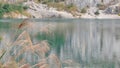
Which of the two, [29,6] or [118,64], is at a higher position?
[118,64]

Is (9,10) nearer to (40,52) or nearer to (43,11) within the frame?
(43,11)

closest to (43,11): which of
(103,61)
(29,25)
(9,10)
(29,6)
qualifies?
(29,6)

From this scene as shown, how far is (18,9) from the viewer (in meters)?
186

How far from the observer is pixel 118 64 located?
1284 inches

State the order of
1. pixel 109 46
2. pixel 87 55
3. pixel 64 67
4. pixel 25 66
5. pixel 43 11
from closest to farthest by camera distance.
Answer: pixel 25 66 → pixel 64 67 → pixel 87 55 → pixel 109 46 → pixel 43 11

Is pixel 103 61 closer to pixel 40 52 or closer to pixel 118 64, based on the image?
pixel 118 64

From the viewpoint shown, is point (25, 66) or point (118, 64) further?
point (118, 64)

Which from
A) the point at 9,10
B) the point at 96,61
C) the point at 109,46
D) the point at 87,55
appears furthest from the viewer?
the point at 9,10

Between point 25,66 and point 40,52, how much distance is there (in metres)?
0.57

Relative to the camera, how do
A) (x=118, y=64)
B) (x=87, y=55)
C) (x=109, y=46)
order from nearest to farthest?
(x=118, y=64) → (x=87, y=55) → (x=109, y=46)

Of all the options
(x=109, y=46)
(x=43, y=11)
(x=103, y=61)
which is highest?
(x=103, y=61)

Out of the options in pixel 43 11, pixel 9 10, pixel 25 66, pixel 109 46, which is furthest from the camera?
pixel 43 11

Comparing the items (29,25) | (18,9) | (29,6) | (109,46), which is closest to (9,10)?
(18,9)

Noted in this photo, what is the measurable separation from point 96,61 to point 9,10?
141457mm
